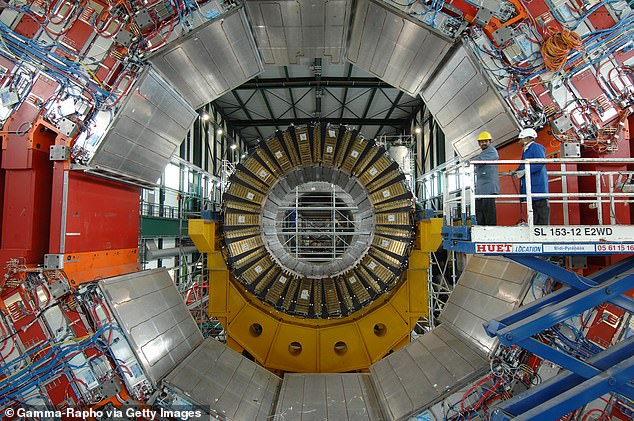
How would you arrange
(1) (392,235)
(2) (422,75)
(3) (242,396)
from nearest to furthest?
(3) (242,396), (2) (422,75), (1) (392,235)

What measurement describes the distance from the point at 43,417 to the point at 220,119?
14052 mm

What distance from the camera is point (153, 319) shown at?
4648 mm

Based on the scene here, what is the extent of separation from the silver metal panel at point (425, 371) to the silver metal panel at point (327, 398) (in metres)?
0.18

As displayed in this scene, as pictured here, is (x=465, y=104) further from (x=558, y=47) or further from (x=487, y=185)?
(x=487, y=185)

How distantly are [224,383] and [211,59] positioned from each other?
434 centimetres

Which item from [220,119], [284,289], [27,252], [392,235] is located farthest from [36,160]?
[220,119]

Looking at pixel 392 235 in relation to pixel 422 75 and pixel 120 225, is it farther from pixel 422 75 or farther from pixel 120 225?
pixel 120 225

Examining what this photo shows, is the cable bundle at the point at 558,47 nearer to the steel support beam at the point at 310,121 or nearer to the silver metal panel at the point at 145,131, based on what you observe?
the silver metal panel at the point at 145,131

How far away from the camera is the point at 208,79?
218 inches

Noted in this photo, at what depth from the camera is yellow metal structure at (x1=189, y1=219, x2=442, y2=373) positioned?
581 cm

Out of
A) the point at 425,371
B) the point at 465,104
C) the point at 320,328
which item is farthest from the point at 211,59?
the point at 425,371

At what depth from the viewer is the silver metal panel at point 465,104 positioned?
14.7 feet

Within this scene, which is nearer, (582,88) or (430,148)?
(582,88)

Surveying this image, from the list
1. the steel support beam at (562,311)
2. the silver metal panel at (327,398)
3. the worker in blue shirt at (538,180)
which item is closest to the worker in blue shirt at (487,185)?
the worker in blue shirt at (538,180)
